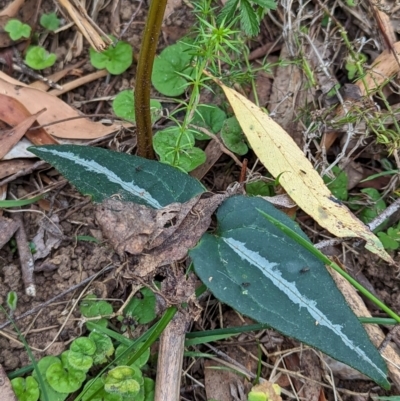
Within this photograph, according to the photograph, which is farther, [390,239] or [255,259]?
[390,239]

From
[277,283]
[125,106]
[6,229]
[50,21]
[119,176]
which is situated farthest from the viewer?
[50,21]

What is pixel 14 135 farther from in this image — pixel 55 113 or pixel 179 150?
pixel 179 150

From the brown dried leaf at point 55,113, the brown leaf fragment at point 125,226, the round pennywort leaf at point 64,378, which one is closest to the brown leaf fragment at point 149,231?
the brown leaf fragment at point 125,226

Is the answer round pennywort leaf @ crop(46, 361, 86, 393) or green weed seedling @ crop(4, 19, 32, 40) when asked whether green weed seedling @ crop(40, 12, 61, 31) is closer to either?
green weed seedling @ crop(4, 19, 32, 40)

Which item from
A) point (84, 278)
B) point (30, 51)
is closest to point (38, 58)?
point (30, 51)

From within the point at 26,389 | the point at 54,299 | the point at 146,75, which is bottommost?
the point at 26,389

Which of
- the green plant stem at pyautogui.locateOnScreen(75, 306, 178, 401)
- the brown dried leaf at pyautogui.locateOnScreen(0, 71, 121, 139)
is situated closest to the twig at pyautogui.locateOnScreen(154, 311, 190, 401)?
the green plant stem at pyautogui.locateOnScreen(75, 306, 178, 401)
